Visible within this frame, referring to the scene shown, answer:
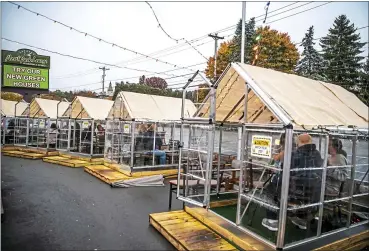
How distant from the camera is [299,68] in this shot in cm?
2208

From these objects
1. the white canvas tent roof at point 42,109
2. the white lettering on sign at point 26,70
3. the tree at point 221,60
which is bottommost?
the white canvas tent roof at point 42,109

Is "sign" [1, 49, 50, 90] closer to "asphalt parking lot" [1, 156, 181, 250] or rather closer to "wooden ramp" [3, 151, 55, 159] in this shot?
"asphalt parking lot" [1, 156, 181, 250]

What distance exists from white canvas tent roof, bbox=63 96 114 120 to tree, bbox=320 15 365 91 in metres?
11.1

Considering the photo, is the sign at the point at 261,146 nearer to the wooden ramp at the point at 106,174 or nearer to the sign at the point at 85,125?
the wooden ramp at the point at 106,174

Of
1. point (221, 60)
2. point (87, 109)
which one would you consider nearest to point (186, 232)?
point (87, 109)

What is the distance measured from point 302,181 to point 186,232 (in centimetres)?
209

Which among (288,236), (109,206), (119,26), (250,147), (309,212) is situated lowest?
(109,206)

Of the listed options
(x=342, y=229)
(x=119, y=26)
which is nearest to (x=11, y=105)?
(x=119, y=26)

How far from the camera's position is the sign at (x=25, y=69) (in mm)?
8508

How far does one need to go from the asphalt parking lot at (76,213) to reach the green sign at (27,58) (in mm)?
4185

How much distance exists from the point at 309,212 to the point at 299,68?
20806 mm

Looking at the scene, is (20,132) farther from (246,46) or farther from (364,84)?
(246,46)

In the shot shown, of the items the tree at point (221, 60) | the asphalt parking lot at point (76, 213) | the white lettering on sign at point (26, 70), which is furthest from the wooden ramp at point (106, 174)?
the tree at point (221, 60)

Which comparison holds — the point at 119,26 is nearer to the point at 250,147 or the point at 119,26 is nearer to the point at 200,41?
the point at 250,147
